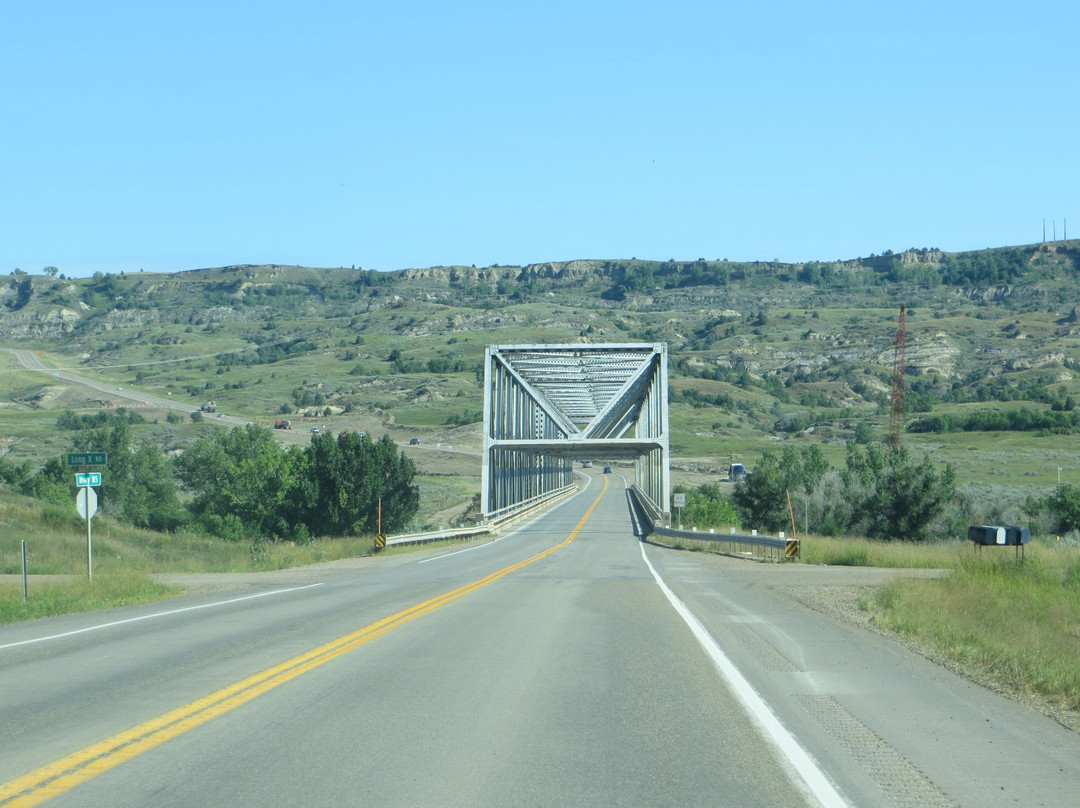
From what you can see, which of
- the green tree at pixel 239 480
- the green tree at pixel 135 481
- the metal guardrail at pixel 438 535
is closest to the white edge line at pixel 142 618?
the metal guardrail at pixel 438 535

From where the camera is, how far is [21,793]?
5391 mm

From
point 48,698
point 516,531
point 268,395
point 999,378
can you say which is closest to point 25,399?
point 268,395

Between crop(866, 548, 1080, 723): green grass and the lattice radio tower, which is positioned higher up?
the lattice radio tower

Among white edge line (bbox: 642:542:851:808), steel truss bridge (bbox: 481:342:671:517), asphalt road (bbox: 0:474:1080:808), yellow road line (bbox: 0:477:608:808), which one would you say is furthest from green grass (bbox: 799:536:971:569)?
steel truss bridge (bbox: 481:342:671:517)

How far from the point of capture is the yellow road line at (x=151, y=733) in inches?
216

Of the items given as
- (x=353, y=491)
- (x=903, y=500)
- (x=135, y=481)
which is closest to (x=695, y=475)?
(x=903, y=500)

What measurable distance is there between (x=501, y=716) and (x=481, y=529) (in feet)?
125

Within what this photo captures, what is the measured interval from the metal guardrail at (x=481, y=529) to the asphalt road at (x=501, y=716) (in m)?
22.9

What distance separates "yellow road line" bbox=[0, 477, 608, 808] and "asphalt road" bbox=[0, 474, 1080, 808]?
0.02 metres

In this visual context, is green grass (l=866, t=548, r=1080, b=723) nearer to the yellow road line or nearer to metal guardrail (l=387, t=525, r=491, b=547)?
the yellow road line

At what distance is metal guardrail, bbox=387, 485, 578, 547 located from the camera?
122 ft

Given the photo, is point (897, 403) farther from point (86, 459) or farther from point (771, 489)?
point (86, 459)

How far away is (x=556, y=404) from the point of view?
96.4m

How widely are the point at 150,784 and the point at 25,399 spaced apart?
170 meters
